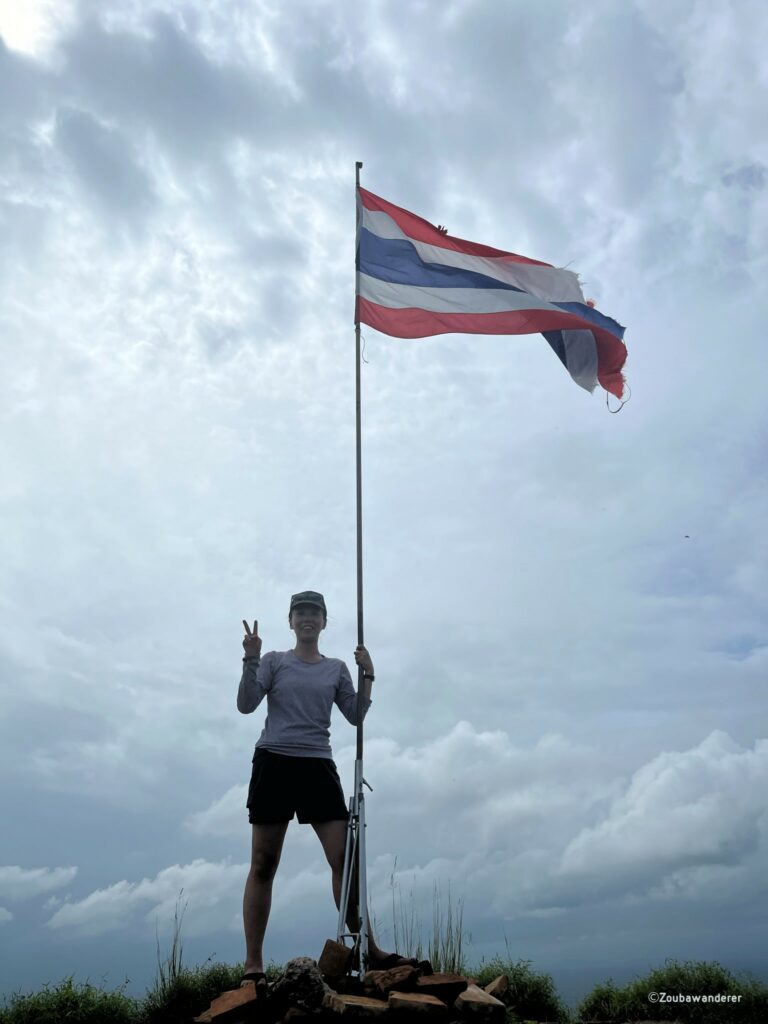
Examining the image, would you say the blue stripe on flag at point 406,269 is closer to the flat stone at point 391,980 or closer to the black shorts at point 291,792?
→ the black shorts at point 291,792

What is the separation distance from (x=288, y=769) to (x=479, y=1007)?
210cm

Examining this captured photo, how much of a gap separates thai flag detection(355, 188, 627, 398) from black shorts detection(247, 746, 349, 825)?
4.38 metres

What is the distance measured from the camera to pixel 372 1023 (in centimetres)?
546

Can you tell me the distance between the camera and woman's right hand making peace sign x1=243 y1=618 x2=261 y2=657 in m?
6.88

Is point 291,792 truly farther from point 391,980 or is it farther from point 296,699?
point 391,980

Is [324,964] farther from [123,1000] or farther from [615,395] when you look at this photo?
[615,395]

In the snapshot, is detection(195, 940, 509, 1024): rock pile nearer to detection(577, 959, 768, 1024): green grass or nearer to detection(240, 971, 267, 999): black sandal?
detection(240, 971, 267, 999): black sandal

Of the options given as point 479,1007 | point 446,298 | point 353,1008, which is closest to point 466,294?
point 446,298

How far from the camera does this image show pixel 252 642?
6.92 m

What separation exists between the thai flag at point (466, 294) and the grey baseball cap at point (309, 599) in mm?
3001

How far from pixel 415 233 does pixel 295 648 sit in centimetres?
499

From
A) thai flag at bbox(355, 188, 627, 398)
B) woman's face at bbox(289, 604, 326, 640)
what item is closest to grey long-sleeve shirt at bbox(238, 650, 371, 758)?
woman's face at bbox(289, 604, 326, 640)

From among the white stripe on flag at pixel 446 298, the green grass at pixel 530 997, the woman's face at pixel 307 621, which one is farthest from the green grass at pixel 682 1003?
the white stripe on flag at pixel 446 298

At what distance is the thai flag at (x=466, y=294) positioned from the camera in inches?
370
